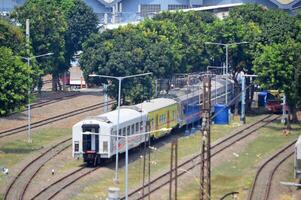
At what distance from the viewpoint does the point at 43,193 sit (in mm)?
52344

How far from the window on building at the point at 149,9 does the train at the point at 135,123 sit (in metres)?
49.8

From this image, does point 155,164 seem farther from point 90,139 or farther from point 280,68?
point 280,68

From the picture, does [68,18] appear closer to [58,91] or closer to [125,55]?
[58,91]

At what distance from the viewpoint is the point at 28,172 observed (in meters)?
58.2

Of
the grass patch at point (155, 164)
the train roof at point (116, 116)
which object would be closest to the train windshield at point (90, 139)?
the train roof at point (116, 116)

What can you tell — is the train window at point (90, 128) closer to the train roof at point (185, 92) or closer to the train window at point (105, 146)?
the train window at point (105, 146)

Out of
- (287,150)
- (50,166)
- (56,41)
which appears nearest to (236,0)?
(56,41)

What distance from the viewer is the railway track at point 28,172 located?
172ft

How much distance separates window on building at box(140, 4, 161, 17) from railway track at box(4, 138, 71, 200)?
65.9 meters

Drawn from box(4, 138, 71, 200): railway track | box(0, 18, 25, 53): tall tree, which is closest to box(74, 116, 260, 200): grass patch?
box(4, 138, 71, 200): railway track

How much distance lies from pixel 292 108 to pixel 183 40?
62.3 feet

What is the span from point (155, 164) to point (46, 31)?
36509 millimetres

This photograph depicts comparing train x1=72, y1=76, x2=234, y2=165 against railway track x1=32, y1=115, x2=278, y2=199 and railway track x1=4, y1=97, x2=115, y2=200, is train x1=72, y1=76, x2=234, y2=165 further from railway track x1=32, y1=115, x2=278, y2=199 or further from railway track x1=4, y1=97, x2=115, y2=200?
railway track x1=4, y1=97, x2=115, y2=200

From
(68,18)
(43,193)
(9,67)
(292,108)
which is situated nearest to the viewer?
(43,193)
